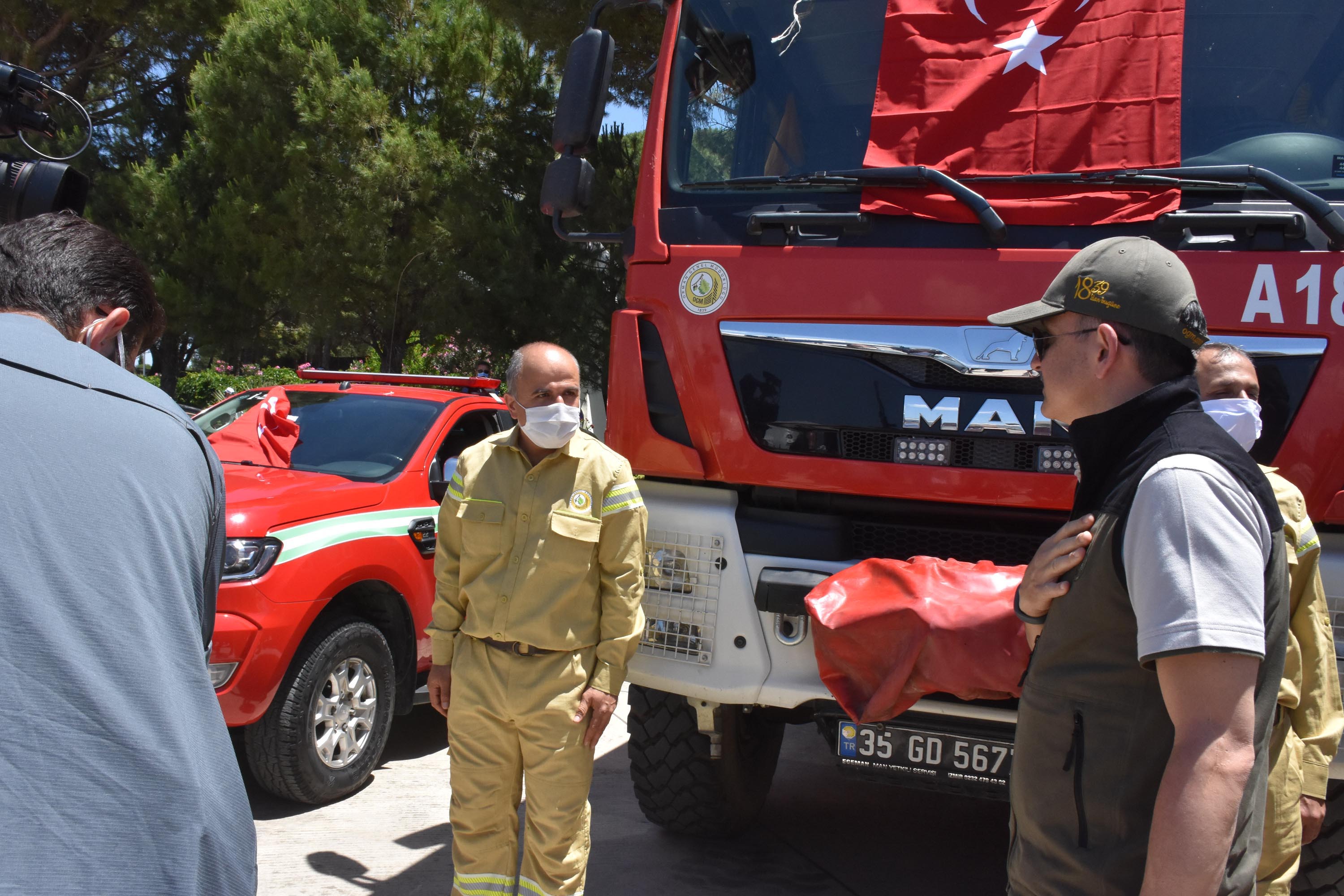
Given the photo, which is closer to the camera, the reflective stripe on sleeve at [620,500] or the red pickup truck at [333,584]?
the reflective stripe on sleeve at [620,500]

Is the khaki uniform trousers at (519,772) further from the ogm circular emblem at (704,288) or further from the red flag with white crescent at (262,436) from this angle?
the red flag with white crescent at (262,436)

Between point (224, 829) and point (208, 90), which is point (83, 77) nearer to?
point (208, 90)

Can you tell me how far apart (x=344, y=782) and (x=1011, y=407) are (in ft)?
10.6

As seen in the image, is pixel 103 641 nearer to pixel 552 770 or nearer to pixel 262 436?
Answer: pixel 552 770

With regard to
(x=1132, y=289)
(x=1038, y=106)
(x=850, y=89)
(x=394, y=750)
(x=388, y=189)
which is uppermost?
(x=388, y=189)

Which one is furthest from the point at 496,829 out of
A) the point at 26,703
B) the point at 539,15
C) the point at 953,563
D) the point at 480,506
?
the point at 539,15

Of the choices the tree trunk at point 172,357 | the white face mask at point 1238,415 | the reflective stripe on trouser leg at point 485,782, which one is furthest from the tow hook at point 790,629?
the tree trunk at point 172,357

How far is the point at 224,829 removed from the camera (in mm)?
1450

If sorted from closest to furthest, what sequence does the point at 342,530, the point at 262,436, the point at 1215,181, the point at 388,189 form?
the point at 1215,181 → the point at 342,530 → the point at 262,436 → the point at 388,189

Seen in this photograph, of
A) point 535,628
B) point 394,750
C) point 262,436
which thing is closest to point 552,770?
point 535,628

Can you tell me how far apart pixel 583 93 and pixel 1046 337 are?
2.60 meters

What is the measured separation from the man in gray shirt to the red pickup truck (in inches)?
102

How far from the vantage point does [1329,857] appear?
319 centimetres

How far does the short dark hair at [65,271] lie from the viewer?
156cm
